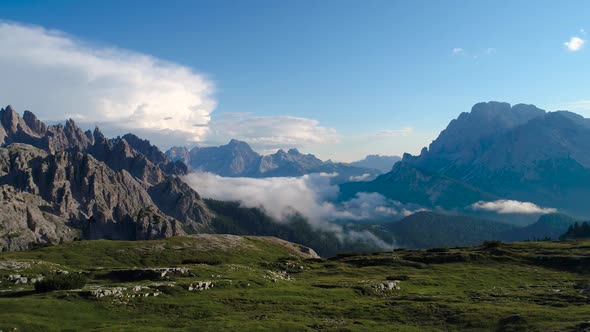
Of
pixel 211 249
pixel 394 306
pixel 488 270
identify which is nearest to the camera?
pixel 394 306

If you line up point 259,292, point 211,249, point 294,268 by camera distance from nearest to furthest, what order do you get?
point 259,292 < point 294,268 < point 211,249

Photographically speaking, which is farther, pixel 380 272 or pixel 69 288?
pixel 380 272

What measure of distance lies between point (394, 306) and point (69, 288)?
5093 centimetres

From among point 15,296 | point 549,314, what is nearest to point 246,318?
point 15,296

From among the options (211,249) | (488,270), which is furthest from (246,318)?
(211,249)

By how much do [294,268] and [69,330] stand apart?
281 feet

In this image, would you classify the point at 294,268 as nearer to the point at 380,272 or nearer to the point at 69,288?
the point at 380,272

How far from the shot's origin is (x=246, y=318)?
181ft

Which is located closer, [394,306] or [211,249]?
[394,306]

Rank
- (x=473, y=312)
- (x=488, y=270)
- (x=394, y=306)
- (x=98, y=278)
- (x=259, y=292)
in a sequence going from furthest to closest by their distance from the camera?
(x=488, y=270) → (x=98, y=278) → (x=259, y=292) → (x=394, y=306) → (x=473, y=312)

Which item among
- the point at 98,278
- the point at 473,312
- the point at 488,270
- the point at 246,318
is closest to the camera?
the point at 246,318

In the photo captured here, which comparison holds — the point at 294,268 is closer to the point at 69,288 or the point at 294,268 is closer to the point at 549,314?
the point at 69,288

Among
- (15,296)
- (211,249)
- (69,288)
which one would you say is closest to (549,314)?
(69,288)

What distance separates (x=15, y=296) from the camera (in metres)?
63.1
